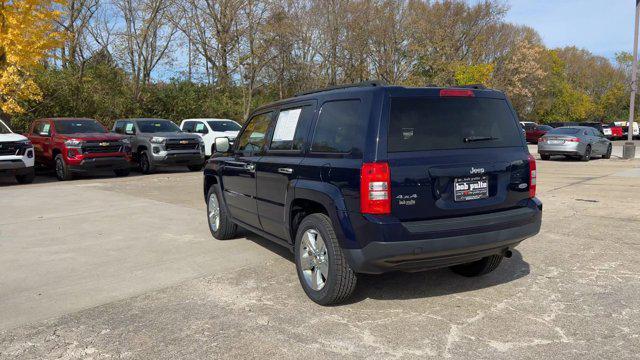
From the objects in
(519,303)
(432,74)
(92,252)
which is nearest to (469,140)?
(519,303)

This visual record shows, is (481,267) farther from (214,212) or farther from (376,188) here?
(214,212)

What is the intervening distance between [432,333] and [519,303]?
103cm

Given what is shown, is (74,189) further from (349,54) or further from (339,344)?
(349,54)

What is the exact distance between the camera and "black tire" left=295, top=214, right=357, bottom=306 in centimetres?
407

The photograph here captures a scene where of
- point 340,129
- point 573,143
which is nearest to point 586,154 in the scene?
point 573,143

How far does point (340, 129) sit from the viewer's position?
4.24m

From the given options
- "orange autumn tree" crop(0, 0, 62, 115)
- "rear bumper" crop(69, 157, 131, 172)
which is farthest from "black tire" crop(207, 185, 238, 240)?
"orange autumn tree" crop(0, 0, 62, 115)

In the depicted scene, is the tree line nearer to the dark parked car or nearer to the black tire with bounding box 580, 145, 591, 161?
the dark parked car

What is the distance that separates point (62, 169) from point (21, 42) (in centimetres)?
486

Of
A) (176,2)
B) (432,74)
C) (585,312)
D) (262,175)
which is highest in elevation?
(176,2)

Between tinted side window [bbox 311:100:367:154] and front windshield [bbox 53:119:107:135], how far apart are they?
13.1m

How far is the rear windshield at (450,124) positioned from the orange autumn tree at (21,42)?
642 inches

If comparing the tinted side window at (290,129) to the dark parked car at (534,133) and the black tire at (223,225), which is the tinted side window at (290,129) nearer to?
the black tire at (223,225)

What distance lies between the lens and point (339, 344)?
3584 millimetres
